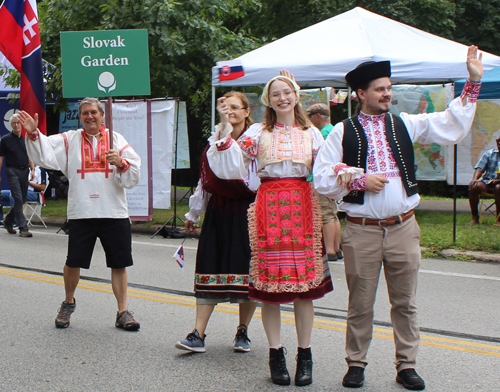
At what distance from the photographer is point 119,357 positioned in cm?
462

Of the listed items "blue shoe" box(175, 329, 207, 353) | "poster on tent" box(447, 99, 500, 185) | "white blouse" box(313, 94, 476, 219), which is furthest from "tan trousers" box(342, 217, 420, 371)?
"poster on tent" box(447, 99, 500, 185)

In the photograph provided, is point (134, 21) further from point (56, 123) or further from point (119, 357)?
point (119, 357)

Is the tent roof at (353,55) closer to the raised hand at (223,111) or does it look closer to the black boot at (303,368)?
the raised hand at (223,111)

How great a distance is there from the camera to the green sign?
5367mm

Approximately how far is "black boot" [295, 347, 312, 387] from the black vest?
96cm

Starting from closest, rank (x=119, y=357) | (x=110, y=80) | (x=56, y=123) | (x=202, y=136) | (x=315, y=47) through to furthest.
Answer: (x=119, y=357), (x=110, y=80), (x=315, y=47), (x=56, y=123), (x=202, y=136)

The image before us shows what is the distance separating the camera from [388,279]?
3955 millimetres

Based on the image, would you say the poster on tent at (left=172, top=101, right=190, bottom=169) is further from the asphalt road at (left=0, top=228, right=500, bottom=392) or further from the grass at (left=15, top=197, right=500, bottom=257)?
the asphalt road at (left=0, top=228, right=500, bottom=392)

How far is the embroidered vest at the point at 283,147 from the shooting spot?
3.96 m

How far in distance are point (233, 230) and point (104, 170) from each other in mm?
1444

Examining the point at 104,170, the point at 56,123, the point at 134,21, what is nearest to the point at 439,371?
the point at 104,170

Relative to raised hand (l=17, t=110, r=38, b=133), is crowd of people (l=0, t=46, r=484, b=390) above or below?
below

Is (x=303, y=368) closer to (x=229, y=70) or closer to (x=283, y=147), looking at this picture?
(x=283, y=147)

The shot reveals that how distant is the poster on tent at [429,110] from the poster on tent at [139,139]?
462 centimetres
